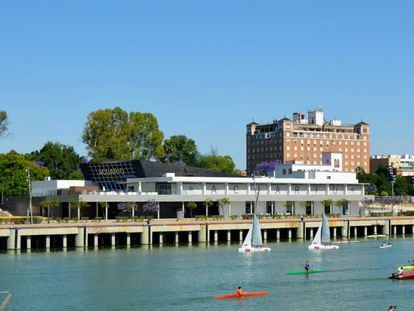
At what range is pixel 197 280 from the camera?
295 ft

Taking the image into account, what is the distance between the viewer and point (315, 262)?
107 m

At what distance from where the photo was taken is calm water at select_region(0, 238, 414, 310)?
249 ft

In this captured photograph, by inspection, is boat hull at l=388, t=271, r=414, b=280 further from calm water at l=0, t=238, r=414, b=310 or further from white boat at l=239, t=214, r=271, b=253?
white boat at l=239, t=214, r=271, b=253

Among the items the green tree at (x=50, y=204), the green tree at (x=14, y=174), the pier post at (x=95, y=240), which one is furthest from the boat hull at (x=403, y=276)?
the green tree at (x=14, y=174)

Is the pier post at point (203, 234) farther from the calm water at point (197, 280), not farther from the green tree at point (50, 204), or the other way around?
the green tree at point (50, 204)

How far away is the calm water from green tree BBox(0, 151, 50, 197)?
59.1 meters

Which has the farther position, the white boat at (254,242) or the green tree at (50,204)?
the green tree at (50,204)

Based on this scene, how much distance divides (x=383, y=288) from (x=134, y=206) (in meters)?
77.0

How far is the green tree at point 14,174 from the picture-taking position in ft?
585

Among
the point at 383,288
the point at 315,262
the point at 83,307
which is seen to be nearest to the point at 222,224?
the point at 315,262

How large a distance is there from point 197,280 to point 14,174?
99.1 metres

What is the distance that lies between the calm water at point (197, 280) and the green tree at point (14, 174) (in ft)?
194

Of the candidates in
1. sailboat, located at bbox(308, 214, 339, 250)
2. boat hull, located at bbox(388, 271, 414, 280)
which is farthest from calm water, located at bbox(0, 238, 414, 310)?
sailboat, located at bbox(308, 214, 339, 250)

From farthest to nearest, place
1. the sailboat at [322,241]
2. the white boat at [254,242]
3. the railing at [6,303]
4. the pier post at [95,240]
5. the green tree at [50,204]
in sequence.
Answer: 1. the green tree at [50,204]
2. the pier post at [95,240]
3. the sailboat at [322,241]
4. the white boat at [254,242]
5. the railing at [6,303]
